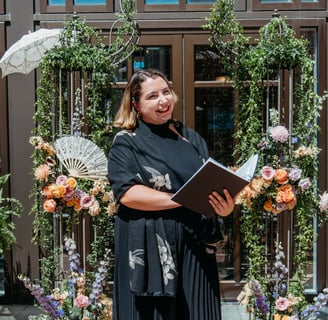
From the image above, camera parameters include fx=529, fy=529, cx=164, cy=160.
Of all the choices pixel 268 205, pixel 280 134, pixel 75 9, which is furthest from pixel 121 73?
pixel 268 205

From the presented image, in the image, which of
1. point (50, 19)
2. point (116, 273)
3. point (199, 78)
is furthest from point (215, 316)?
point (50, 19)

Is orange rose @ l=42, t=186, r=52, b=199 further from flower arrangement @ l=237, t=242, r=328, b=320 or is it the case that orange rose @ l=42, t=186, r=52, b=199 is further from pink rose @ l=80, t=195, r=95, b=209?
flower arrangement @ l=237, t=242, r=328, b=320

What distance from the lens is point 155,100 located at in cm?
228

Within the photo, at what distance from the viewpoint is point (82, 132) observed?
12.3 feet

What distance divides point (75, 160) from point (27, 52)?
1.07 m

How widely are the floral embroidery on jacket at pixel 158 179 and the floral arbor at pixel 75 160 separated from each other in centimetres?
134

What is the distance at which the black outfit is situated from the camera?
2227 mm

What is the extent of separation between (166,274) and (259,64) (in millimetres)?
1781

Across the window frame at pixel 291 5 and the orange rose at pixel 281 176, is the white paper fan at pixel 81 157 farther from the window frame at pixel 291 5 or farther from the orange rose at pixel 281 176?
the window frame at pixel 291 5

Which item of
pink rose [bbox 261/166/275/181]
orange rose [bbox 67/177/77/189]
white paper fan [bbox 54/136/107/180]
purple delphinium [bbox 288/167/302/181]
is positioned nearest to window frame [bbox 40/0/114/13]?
white paper fan [bbox 54/136/107/180]

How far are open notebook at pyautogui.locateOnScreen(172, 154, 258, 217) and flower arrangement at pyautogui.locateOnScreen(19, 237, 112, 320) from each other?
153 centimetres

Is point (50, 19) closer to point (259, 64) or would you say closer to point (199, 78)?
point (199, 78)

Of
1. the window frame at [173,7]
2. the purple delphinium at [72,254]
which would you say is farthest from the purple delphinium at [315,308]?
the window frame at [173,7]

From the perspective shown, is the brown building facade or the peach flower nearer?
the peach flower
